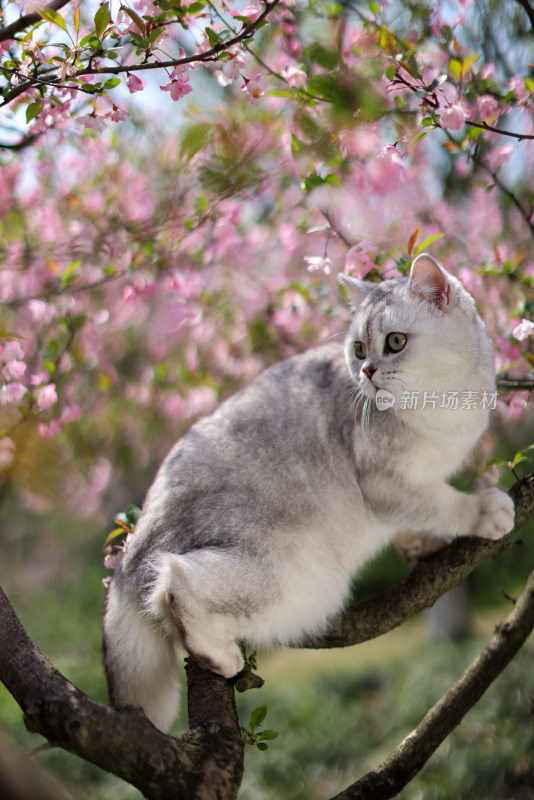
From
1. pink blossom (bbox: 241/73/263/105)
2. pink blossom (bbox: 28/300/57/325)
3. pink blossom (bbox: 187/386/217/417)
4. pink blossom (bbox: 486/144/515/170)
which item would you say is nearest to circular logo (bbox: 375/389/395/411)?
pink blossom (bbox: 241/73/263/105)

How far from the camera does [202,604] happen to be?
194 centimetres

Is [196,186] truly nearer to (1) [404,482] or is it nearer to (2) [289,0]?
(2) [289,0]

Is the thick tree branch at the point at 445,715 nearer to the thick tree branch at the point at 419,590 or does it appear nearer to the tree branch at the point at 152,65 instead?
the thick tree branch at the point at 419,590

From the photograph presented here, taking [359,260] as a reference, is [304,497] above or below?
below

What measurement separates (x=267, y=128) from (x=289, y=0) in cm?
102

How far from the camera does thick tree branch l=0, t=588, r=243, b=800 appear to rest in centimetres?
146

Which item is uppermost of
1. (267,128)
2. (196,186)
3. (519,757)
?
(267,128)

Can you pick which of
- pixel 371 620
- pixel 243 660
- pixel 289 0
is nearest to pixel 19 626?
pixel 243 660

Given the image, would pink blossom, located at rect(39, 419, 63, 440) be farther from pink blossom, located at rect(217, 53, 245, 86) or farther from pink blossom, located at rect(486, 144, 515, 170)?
pink blossom, located at rect(486, 144, 515, 170)

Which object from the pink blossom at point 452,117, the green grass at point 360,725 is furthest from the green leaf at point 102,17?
the green grass at point 360,725

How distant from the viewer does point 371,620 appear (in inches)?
89.8

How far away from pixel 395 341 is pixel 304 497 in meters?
0.61

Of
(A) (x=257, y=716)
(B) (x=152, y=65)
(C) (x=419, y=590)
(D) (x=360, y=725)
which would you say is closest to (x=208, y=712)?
(A) (x=257, y=716)

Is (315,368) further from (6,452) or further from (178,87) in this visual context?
(6,452)
